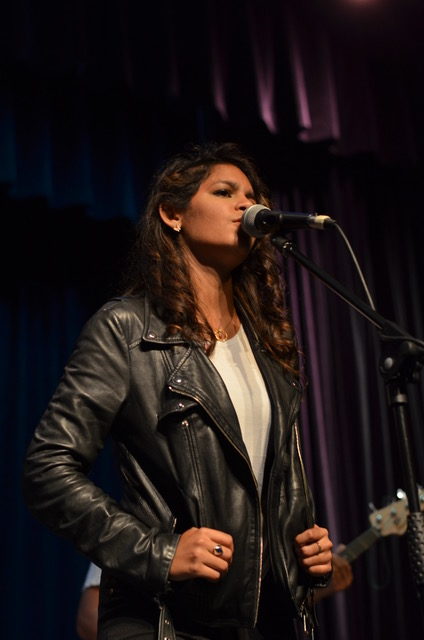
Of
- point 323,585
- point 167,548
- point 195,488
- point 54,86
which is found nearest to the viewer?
point 167,548

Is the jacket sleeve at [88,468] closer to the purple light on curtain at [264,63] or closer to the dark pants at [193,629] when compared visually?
the dark pants at [193,629]

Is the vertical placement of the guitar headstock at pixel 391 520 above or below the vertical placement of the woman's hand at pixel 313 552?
below

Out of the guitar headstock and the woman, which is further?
the guitar headstock

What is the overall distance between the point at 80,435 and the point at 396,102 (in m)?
3.56

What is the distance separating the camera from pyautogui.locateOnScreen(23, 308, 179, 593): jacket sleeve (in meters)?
1.58

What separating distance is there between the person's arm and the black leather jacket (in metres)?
1.19

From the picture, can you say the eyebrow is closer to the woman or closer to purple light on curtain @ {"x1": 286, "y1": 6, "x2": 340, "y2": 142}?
the woman

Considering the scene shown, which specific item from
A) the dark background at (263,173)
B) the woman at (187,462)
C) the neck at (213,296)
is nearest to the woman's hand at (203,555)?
the woman at (187,462)

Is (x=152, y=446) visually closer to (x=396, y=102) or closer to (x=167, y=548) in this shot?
(x=167, y=548)

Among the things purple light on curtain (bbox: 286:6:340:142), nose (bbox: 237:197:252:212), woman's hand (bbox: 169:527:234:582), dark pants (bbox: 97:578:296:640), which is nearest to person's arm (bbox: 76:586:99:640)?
dark pants (bbox: 97:578:296:640)

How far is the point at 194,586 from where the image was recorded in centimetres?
161

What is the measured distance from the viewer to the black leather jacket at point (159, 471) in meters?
1.62

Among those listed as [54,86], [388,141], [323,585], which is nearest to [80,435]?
[323,585]

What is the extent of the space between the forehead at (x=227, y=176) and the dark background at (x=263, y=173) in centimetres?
156
